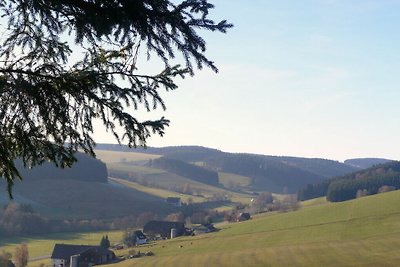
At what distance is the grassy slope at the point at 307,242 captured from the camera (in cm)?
5878

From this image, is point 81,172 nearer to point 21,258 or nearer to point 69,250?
point 69,250

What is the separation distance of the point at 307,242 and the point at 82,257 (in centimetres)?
3069

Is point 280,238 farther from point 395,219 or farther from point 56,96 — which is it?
point 56,96

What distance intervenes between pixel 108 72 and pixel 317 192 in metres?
178

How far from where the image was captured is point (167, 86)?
8750 mm

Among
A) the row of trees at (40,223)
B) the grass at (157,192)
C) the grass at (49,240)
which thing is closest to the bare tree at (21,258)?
the grass at (49,240)

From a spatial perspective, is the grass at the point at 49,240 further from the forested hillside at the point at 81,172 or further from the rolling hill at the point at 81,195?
the forested hillside at the point at 81,172

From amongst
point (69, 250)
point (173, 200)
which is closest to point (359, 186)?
Answer: point (173, 200)

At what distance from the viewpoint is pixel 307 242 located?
72.2m

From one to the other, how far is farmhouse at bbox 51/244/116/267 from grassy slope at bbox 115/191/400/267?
7169 mm

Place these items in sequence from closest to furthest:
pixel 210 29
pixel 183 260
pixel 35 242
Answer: pixel 210 29
pixel 183 260
pixel 35 242

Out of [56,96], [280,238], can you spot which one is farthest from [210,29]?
[280,238]

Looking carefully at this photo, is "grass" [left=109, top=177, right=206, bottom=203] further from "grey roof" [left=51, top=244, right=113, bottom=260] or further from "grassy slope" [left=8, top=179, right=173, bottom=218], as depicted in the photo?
"grey roof" [left=51, top=244, right=113, bottom=260]

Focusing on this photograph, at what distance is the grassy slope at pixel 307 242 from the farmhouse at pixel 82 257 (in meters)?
7.17
